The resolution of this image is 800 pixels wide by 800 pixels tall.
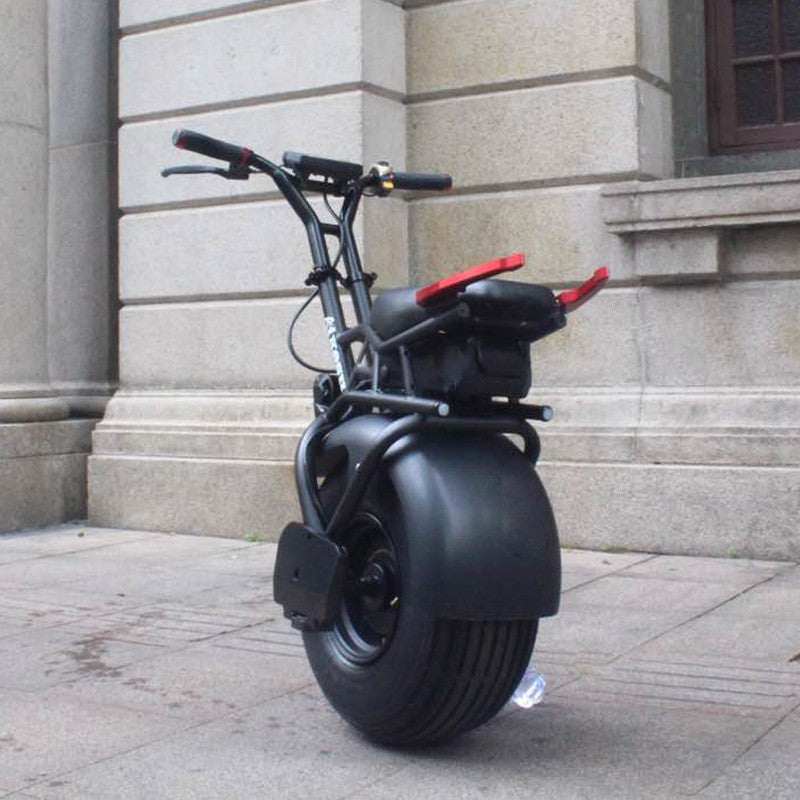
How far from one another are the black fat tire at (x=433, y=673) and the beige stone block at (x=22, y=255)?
18.7 ft

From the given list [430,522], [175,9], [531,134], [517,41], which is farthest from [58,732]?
[175,9]

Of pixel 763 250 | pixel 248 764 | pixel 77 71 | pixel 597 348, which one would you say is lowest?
pixel 248 764

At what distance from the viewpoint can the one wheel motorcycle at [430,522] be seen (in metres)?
3.53

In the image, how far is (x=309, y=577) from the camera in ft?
12.8

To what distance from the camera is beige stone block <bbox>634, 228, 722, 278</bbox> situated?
23.7 feet

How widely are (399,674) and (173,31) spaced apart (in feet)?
20.3

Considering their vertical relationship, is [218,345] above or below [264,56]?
below

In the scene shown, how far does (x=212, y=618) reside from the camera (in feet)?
18.9

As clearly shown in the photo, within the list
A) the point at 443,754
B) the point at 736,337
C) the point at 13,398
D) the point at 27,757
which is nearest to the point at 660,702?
the point at 443,754

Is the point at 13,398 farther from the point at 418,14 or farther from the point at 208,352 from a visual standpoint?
the point at 418,14

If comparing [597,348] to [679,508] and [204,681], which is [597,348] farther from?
[204,681]

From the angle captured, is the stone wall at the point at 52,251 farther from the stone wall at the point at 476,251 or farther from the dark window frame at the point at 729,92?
the dark window frame at the point at 729,92

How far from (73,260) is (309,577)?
6340 millimetres

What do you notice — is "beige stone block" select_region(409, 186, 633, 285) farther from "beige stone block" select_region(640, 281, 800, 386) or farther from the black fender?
the black fender
